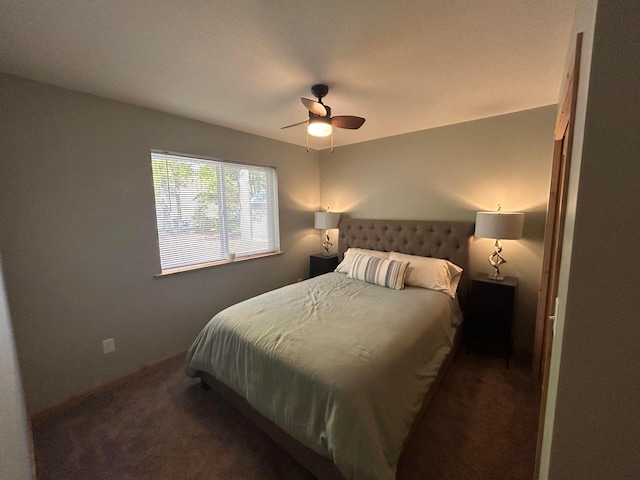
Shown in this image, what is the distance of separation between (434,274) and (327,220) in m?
1.61

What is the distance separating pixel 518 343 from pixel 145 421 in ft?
11.0

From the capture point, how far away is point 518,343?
2.53 m

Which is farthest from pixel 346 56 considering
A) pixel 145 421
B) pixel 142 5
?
pixel 145 421

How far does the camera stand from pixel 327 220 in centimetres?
355

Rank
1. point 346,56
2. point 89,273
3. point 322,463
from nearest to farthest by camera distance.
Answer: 1. point 322,463
2. point 346,56
3. point 89,273

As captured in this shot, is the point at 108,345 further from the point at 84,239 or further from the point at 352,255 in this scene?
the point at 352,255

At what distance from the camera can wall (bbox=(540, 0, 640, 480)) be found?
0.55 metres

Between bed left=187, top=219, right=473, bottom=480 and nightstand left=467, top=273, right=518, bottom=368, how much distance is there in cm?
17

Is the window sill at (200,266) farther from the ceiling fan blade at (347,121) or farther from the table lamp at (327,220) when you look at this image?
the ceiling fan blade at (347,121)

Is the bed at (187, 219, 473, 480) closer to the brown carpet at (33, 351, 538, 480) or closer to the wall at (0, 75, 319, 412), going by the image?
the brown carpet at (33, 351, 538, 480)

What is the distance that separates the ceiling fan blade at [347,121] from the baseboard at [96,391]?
2707 mm

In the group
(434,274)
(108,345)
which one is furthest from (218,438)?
(434,274)

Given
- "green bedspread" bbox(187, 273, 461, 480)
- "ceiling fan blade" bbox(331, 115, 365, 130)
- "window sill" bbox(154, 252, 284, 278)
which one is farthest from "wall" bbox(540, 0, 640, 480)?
"window sill" bbox(154, 252, 284, 278)

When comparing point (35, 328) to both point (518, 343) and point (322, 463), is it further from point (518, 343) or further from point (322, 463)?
point (518, 343)
